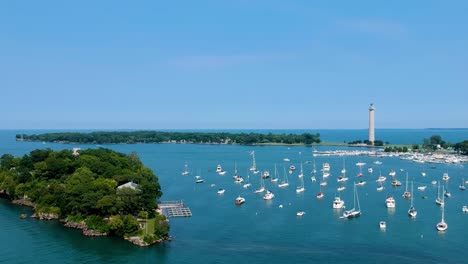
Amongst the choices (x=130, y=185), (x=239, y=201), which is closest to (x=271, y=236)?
(x=130, y=185)

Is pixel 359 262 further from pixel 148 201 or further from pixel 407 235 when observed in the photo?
pixel 148 201

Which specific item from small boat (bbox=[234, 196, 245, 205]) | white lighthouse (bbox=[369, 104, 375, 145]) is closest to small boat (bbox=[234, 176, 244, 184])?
small boat (bbox=[234, 196, 245, 205])

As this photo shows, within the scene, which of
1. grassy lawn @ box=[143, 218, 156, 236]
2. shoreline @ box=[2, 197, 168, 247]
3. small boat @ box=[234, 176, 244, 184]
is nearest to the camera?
shoreline @ box=[2, 197, 168, 247]

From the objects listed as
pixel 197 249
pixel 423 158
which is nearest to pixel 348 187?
pixel 197 249

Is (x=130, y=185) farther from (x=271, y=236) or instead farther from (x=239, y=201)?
(x=239, y=201)

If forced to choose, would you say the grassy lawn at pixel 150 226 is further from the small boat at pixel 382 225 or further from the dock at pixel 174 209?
the small boat at pixel 382 225

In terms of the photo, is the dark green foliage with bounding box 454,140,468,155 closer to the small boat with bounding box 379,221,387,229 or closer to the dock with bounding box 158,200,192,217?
the small boat with bounding box 379,221,387,229
